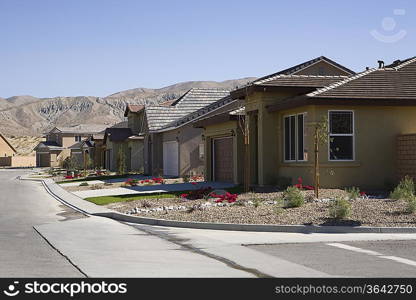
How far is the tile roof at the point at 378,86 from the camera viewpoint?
2369 centimetres

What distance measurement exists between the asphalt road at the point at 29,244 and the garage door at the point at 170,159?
15.1 m

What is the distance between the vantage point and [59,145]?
101500 millimetres

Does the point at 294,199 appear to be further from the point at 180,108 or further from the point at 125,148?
the point at 125,148

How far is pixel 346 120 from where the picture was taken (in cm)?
2388

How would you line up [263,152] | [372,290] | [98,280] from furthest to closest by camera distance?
1. [263,152]
2. [98,280]
3. [372,290]

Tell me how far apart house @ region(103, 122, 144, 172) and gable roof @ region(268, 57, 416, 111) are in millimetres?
25699

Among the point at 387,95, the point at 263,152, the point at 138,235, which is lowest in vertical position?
the point at 138,235

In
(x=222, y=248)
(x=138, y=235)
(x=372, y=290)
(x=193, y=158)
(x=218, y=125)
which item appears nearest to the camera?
(x=372, y=290)

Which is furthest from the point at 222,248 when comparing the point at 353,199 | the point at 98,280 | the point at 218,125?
the point at 218,125

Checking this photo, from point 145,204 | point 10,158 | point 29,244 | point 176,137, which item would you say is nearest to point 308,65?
point 176,137

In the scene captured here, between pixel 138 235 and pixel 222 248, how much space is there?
10.0 feet

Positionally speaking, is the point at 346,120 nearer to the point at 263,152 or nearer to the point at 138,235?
the point at 263,152

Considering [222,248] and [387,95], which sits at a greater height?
[387,95]

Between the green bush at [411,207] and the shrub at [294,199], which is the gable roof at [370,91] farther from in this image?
the green bush at [411,207]
